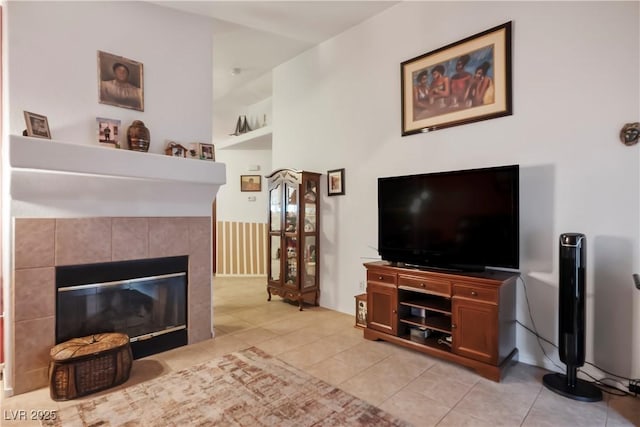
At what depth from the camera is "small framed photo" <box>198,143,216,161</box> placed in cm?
309

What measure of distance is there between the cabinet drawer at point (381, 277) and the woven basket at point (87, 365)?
2070mm

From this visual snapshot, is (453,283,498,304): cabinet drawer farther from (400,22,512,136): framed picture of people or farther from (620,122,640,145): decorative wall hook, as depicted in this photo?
(400,22,512,136): framed picture of people

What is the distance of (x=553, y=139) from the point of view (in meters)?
2.45

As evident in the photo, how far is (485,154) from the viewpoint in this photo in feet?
9.17

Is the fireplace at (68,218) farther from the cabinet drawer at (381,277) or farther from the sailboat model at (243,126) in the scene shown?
the sailboat model at (243,126)

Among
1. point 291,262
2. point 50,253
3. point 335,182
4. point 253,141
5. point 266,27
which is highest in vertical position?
point 266,27

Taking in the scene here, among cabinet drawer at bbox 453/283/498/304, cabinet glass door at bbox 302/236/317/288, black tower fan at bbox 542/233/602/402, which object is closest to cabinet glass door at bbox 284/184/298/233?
cabinet glass door at bbox 302/236/317/288

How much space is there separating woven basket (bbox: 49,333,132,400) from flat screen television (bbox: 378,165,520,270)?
2335 mm

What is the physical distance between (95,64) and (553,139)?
144 inches

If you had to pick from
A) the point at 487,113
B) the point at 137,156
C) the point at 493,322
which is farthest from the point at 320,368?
the point at 487,113

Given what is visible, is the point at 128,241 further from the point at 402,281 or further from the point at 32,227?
the point at 402,281

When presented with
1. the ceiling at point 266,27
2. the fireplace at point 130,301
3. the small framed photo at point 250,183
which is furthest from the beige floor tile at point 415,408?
the small framed photo at point 250,183

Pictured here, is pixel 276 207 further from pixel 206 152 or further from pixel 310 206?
pixel 206 152

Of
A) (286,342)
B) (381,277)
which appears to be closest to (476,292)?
(381,277)
